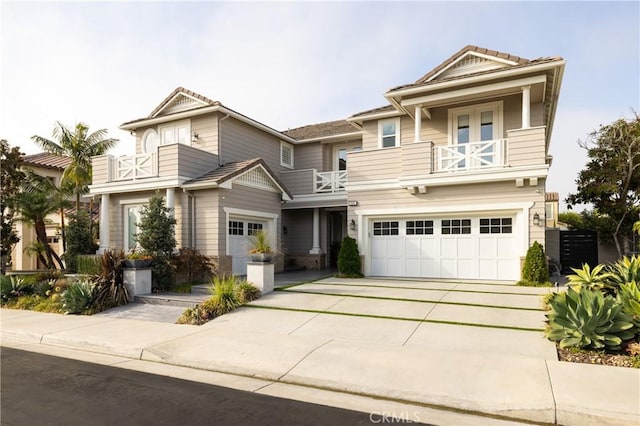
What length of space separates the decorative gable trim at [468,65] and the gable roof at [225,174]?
7.03 meters

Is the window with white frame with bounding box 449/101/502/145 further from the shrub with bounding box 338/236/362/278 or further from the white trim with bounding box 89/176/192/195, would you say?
the white trim with bounding box 89/176/192/195

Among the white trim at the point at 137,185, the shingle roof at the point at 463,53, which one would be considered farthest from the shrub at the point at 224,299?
the shingle roof at the point at 463,53

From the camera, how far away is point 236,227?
50.4 ft

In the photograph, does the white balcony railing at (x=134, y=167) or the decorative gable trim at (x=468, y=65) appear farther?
the white balcony railing at (x=134, y=167)

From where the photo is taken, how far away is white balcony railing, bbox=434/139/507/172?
12.8m

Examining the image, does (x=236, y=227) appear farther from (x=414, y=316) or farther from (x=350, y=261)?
(x=414, y=316)

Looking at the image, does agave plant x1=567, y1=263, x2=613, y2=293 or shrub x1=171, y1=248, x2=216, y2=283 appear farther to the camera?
shrub x1=171, y1=248, x2=216, y2=283

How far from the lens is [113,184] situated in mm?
15367

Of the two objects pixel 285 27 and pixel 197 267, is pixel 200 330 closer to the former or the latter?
pixel 197 267

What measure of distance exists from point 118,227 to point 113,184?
66.9 inches

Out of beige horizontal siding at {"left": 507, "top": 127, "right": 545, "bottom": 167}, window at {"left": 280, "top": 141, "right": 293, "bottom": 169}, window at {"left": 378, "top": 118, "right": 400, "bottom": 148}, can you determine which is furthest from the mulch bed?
window at {"left": 280, "top": 141, "right": 293, "bottom": 169}

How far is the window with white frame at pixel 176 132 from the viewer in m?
16.8

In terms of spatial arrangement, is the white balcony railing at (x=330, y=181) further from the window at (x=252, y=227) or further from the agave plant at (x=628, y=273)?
the agave plant at (x=628, y=273)

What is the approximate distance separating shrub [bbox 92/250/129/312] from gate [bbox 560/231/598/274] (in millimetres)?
15478
